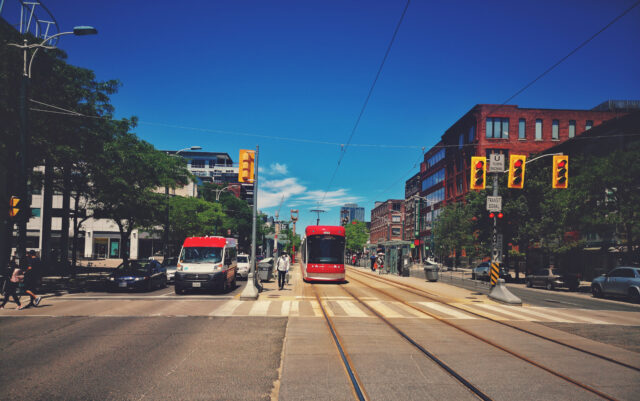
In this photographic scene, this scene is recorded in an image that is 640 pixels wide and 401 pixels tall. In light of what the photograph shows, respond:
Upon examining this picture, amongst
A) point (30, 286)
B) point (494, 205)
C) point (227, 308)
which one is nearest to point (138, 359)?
point (227, 308)

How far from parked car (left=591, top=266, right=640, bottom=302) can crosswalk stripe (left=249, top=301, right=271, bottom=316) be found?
1743 centimetres

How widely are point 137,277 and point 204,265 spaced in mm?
3710

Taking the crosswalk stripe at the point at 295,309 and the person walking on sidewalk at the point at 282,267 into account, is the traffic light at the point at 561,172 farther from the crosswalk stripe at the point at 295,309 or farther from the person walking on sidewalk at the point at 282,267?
the person walking on sidewalk at the point at 282,267

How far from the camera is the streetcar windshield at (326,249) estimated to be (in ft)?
82.7

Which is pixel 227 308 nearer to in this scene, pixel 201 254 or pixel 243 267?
pixel 201 254

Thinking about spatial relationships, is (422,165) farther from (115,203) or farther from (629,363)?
(629,363)

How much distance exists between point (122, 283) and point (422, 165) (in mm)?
74230

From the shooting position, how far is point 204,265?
1856 centimetres

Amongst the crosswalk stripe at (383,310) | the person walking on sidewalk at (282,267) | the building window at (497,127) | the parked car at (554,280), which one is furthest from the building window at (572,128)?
the crosswalk stripe at (383,310)

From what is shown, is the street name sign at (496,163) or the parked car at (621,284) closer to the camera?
the street name sign at (496,163)

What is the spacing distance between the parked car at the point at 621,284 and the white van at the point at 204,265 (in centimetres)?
1938

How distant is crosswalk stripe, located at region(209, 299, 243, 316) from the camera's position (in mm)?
12992

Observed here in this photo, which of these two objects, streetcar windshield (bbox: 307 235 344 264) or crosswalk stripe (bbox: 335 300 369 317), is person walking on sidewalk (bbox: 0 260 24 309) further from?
streetcar windshield (bbox: 307 235 344 264)

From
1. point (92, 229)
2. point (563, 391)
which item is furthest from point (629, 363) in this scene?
point (92, 229)
